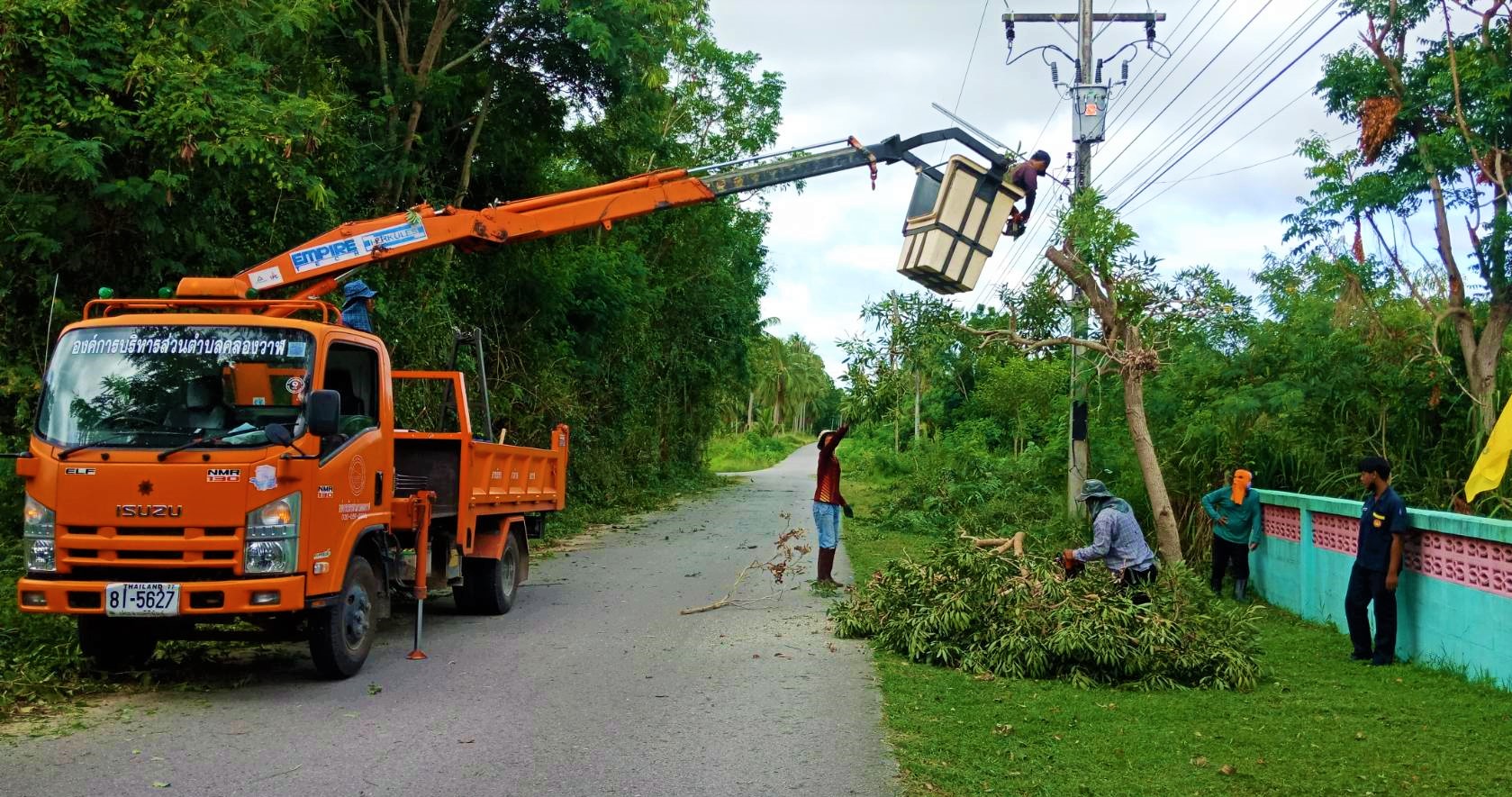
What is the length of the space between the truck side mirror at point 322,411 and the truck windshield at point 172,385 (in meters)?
0.36

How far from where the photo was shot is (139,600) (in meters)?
6.76

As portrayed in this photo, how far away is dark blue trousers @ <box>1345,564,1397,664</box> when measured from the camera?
339 inches

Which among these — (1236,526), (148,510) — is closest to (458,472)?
(148,510)

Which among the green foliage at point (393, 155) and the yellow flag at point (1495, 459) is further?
the green foliage at point (393, 155)

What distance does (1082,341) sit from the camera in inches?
478

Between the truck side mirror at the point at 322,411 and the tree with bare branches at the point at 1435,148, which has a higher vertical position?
the tree with bare branches at the point at 1435,148

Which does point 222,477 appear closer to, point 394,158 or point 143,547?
point 143,547

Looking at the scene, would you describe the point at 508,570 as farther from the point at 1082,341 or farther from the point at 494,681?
the point at 1082,341

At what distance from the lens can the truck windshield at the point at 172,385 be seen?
7113mm

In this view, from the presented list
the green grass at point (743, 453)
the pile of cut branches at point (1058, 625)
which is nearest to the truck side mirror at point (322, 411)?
the pile of cut branches at point (1058, 625)

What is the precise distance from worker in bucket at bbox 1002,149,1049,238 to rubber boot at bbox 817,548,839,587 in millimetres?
4418

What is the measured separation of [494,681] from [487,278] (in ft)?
39.4

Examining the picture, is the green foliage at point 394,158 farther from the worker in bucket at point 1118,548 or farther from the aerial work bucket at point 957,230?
the worker in bucket at point 1118,548

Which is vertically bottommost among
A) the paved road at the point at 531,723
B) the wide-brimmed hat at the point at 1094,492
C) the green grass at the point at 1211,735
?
the paved road at the point at 531,723
